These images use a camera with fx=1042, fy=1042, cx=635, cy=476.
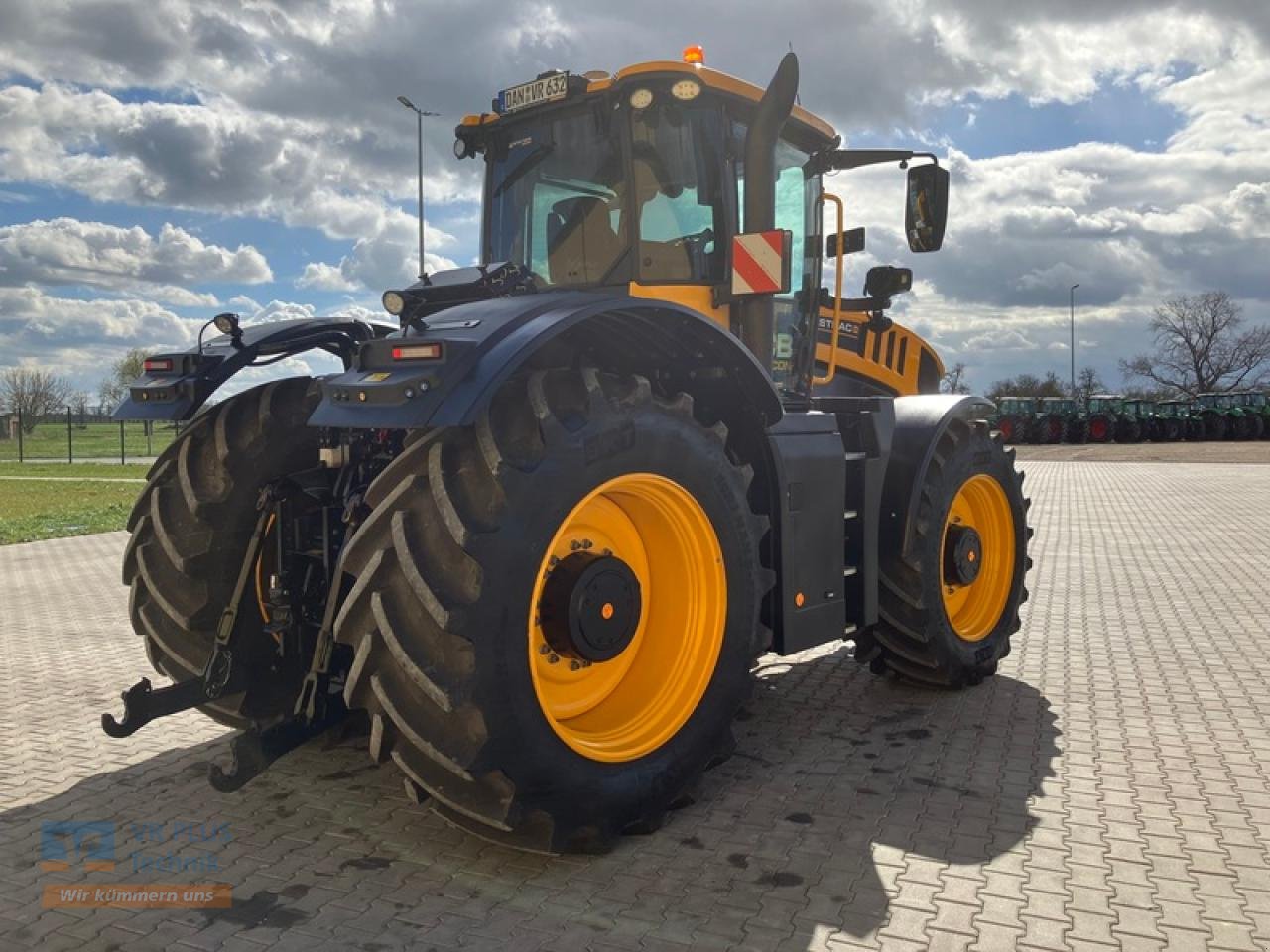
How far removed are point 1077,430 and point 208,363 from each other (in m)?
44.0

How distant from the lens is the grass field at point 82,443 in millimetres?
38125

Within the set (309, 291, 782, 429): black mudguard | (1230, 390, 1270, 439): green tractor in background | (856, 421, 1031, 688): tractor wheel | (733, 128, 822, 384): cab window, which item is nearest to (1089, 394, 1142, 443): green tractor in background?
(1230, 390, 1270, 439): green tractor in background

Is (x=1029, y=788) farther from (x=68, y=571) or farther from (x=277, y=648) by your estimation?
(x=68, y=571)

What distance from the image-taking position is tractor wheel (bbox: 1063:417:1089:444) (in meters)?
43.1

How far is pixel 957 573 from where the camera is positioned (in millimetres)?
5469

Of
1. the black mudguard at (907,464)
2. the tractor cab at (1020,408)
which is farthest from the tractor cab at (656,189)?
the tractor cab at (1020,408)

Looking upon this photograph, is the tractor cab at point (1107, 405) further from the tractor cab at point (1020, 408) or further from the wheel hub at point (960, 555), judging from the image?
the wheel hub at point (960, 555)

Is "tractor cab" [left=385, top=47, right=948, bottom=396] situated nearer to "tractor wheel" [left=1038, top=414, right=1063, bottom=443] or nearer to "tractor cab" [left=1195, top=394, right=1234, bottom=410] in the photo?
"tractor wheel" [left=1038, top=414, right=1063, bottom=443]

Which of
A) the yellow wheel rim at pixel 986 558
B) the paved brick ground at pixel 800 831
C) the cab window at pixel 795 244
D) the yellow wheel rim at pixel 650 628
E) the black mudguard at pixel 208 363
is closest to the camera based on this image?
the paved brick ground at pixel 800 831

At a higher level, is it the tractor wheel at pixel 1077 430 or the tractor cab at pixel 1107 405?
the tractor cab at pixel 1107 405

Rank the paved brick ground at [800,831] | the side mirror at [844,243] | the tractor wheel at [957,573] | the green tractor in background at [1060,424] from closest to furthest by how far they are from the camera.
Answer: the paved brick ground at [800,831], the tractor wheel at [957,573], the side mirror at [844,243], the green tractor in background at [1060,424]

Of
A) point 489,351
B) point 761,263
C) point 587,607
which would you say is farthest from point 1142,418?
point 489,351

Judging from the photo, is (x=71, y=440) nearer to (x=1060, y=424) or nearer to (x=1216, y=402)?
(x=1060, y=424)

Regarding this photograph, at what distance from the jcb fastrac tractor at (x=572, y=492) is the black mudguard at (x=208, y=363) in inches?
0.5
